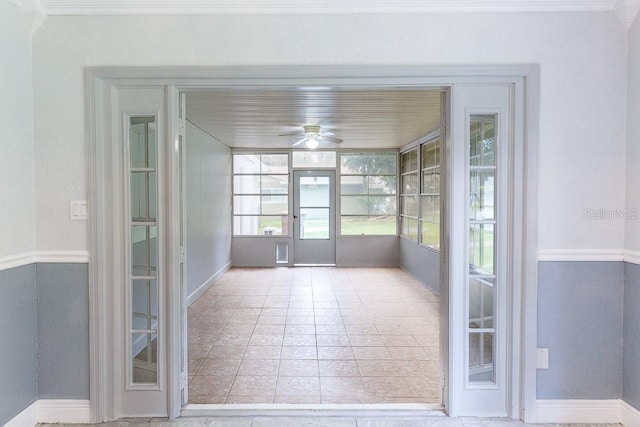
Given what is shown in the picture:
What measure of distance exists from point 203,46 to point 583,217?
2436 millimetres

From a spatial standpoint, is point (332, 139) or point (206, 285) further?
point (206, 285)

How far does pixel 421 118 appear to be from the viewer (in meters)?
5.13

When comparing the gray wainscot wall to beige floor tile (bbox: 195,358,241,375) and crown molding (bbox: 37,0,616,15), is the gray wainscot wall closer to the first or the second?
beige floor tile (bbox: 195,358,241,375)

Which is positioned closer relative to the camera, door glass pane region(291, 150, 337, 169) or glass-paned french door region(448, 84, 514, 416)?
glass-paned french door region(448, 84, 514, 416)

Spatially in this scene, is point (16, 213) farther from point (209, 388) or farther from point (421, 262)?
point (421, 262)

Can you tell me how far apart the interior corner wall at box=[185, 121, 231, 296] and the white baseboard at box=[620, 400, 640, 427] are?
14.6 ft

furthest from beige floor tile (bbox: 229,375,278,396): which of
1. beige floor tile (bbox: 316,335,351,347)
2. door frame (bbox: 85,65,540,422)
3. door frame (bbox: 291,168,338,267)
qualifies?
door frame (bbox: 291,168,338,267)

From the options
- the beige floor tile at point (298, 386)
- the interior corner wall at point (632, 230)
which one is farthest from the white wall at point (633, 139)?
the beige floor tile at point (298, 386)

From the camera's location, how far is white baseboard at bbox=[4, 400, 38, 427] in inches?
89.4

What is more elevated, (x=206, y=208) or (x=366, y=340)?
(x=206, y=208)

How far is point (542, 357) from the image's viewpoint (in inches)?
97.0

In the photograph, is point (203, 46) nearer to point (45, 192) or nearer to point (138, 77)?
point (138, 77)

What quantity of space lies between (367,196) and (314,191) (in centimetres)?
106

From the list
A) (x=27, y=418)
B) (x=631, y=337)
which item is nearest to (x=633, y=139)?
(x=631, y=337)
